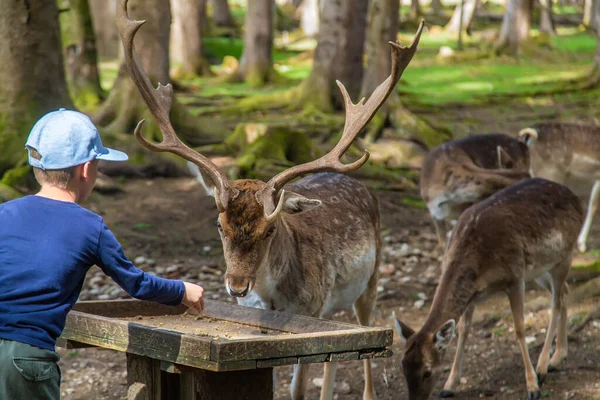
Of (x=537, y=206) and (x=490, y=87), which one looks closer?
(x=537, y=206)

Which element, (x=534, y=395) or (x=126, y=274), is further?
(x=534, y=395)

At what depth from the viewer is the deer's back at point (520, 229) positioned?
24.4ft

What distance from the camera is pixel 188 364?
13.5 ft

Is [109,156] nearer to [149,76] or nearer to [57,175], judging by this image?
[57,175]

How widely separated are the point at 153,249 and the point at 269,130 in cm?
317

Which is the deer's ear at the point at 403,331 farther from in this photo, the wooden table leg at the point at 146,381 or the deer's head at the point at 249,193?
the wooden table leg at the point at 146,381

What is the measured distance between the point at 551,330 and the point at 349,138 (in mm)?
2871

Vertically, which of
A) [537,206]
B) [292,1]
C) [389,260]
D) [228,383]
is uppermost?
[228,383]

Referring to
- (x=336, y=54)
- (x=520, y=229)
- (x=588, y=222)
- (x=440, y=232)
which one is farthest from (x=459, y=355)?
A: (x=336, y=54)

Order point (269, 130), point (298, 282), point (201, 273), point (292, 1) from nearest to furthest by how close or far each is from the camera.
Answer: point (298, 282) < point (201, 273) < point (269, 130) < point (292, 1)

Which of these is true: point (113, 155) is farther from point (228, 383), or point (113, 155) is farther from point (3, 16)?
point (3, 16)

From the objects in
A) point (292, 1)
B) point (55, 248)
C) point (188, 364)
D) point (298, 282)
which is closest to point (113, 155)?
point (55, 248)

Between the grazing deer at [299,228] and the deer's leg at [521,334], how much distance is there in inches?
43.0

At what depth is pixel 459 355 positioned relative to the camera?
24.6 feet
